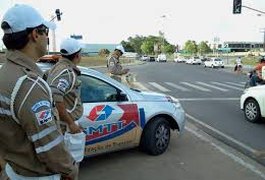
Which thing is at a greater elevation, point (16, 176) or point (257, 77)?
point (16, 176)

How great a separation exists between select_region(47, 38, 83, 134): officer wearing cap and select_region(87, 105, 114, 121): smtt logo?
5.44 feet

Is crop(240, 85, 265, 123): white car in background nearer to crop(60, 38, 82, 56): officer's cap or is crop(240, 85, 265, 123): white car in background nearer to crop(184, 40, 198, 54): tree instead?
crop(60, 38, 82, 56): officer's cap

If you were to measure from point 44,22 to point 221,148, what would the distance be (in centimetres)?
581

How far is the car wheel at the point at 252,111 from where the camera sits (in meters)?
10.5

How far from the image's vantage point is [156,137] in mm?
7016

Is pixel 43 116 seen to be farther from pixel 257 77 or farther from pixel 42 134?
pixel 257 77

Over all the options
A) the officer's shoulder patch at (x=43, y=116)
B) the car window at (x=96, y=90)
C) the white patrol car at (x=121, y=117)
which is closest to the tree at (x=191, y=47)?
the white patrol car at (x=121, y=117)

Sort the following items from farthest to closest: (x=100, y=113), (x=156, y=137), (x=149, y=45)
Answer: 1. (x=149, y=45)
2. (x=156, y=137)
3. (x=100, y=113)

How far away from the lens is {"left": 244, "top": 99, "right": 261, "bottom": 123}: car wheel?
1048cm

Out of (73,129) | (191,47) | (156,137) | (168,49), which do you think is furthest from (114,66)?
(168,49)

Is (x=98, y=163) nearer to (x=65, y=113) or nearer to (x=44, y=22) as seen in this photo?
(x=65, y=113)

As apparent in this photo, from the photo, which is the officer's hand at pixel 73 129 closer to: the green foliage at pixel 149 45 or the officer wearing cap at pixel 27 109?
the officer wearing cap at pixel 27 109

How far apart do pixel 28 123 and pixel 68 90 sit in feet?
6.01

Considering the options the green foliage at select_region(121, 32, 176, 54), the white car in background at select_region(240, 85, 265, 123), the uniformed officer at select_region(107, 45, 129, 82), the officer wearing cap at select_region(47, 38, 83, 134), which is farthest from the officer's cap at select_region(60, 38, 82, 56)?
the green foliage at select_region(121, 32, 176, 54)
